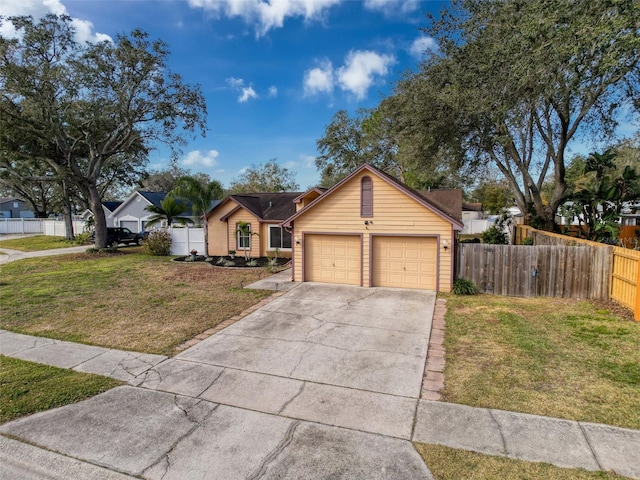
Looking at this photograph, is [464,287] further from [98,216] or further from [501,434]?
[98,216]

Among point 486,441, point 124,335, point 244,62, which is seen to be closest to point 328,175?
point 244,62

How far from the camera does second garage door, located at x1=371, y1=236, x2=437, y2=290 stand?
1249cm

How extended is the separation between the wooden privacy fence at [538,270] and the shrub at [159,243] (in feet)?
55.3

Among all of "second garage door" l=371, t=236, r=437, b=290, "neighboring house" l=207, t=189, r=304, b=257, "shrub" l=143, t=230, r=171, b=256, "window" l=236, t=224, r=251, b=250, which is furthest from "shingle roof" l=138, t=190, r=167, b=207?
"second garage door" l=371, t=236, r=437, b=290

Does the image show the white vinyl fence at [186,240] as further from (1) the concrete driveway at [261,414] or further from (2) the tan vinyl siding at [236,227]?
(1) the concrete driveway at [261,414]

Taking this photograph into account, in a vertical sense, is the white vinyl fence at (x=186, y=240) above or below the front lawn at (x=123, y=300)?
above

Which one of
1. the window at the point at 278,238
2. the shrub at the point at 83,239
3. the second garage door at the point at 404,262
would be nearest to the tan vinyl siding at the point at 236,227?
the window at the point at 278,238

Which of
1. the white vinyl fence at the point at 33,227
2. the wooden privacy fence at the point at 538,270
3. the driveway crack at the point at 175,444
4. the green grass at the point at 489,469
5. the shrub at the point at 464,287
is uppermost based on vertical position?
the white vinyl fence at the point at 33,227

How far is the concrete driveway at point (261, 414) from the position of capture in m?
4.06

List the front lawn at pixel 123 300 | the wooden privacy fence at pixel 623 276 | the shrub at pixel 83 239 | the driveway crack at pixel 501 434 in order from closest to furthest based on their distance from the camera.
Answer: the driveway crack at pixel 501 434 → the front lawn at pixel 123 300 → the wooden privacy fence at pixel 623 276 → the shrub at pixel 83 239

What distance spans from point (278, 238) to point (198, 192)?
200 inches

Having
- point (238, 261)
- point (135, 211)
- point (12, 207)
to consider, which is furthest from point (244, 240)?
→ point (12, 207)

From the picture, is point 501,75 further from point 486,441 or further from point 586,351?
point 486,441

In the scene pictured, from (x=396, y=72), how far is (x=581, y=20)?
9.66 meters
